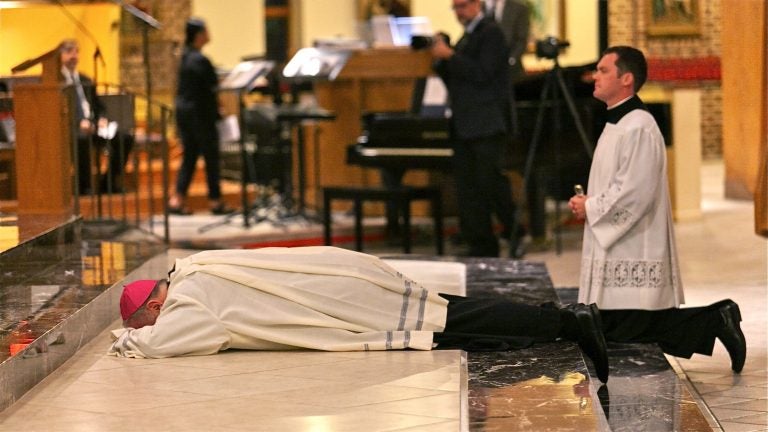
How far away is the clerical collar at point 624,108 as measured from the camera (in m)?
5.24

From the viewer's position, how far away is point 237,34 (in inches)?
654

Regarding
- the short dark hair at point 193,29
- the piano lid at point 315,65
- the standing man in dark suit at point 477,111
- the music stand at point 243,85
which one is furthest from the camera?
the short dark hair at point 193,29

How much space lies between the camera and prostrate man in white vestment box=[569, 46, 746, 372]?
202 inches

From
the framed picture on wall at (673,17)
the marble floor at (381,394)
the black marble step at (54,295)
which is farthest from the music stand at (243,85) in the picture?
the framed picture on wall at (673,17)

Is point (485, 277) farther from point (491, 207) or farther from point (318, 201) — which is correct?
point (318, 201)

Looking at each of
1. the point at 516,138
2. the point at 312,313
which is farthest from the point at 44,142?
the point at 516,138

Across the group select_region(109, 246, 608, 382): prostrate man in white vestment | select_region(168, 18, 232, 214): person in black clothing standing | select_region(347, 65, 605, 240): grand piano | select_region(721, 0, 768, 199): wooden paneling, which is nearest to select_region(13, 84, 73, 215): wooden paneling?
select_region(109, 246, 608, 382): prostrate man in white vestment

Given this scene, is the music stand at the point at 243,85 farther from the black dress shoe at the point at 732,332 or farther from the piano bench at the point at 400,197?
the black dress shoe at the point at 732,332

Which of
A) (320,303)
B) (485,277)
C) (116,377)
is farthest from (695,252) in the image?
(116,377)

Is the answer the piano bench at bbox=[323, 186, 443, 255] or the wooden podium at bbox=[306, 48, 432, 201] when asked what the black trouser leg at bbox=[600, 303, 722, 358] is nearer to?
the piano bench at bbox=[323, 186, 443, 255]

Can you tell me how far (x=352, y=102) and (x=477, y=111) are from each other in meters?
3.03

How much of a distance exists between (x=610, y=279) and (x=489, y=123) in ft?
10.2

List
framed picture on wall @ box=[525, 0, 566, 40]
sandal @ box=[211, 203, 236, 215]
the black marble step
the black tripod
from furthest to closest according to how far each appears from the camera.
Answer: framed picture on wall @ box=[525, 0, 566, 40]
sandal @ box=[211, 203, 236, 215]
the black tripod
the black marble step

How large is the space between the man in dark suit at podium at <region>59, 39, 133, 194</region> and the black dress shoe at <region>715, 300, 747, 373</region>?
3357 mm
